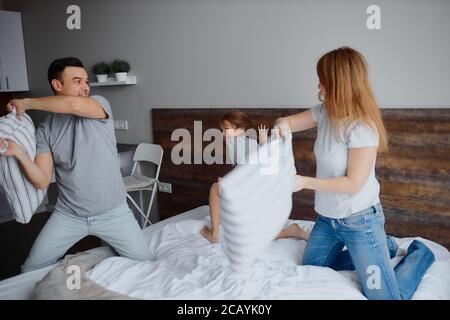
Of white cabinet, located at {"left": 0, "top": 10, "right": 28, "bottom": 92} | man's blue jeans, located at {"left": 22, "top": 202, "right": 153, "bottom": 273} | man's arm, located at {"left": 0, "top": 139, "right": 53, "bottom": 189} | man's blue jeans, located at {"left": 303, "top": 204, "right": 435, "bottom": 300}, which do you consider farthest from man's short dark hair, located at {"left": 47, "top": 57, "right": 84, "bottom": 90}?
white cabinet, located at {"left": 0, "top": 10, "right": 28, "bottom": 92}

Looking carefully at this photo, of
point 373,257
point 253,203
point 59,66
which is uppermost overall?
point 59,66

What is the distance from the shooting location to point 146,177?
331 centimetres

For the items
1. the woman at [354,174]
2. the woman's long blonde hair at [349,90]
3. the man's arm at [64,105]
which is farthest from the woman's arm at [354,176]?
the man's arm at [64,105]

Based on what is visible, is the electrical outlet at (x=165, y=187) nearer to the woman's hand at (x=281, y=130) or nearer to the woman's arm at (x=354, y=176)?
the woman's hand at (x=281, y=130)

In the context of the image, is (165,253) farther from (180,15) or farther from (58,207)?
(180,15)

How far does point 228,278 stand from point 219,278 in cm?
4

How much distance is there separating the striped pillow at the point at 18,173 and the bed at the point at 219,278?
0.30 metres

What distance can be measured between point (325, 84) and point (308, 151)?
94 cm

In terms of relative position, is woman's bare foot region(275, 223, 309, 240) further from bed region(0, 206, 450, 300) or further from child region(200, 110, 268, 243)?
child region(200, 110, 268, 243)

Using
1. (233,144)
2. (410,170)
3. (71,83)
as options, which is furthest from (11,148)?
(410,170)

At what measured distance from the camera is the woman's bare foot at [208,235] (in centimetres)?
210

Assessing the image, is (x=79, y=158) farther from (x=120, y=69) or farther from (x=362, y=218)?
(x=120, y=69)

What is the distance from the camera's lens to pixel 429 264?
1737mm

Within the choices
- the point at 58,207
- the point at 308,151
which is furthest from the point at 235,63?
the point at 58,207
